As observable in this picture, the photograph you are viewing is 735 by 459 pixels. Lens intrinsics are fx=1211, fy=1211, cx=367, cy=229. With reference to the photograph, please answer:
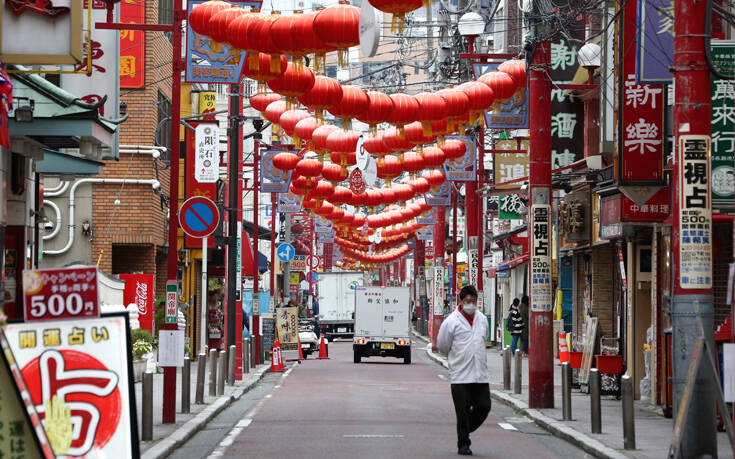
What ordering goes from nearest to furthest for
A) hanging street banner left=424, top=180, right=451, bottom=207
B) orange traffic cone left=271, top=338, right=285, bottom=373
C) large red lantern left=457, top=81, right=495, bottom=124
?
large red lantern left=457, top=81, right=495, bottom=124
orange traffic cone left=271, top=338, right=285, bottom=373
hanging street banner left=424, top=180, right=451, bottom=207

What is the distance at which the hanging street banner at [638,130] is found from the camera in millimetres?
19859

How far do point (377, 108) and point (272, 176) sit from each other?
40.7 feet

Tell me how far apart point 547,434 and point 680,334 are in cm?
600

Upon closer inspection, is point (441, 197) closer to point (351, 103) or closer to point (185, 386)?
point (351, 103)

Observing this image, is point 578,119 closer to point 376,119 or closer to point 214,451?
point 376,119

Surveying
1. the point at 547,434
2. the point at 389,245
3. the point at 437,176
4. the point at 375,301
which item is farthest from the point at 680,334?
the point at 389,245

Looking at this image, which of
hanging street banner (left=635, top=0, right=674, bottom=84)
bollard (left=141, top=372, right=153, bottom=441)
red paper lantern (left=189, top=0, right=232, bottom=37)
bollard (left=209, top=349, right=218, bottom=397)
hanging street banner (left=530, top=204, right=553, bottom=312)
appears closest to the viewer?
bollard (left=141, top=372, right=153, bottom=441)

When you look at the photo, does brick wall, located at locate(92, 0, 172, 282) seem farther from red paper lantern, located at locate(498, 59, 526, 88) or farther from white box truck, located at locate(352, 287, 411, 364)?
red paper lantern, located at locate(498, 59, 526, 88)

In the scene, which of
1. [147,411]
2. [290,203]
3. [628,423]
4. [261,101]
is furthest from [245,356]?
[628,423]

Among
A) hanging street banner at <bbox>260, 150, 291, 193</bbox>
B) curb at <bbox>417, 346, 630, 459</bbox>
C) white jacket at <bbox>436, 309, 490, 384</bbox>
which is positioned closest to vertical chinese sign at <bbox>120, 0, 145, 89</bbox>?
hanging street banner at <bbox>260, 150, 291, 193</bbox>

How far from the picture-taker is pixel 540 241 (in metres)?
22.4

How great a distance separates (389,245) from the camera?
77875 millimetres

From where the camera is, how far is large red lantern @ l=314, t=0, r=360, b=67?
15.9 m

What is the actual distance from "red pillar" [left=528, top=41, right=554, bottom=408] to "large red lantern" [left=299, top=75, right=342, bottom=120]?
3.86 meters
